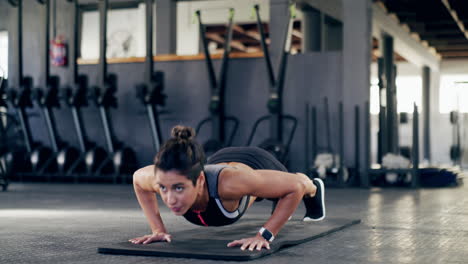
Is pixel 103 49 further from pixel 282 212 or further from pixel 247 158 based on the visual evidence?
pixel 282 212

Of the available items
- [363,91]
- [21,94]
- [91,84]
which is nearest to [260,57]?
[363,91]

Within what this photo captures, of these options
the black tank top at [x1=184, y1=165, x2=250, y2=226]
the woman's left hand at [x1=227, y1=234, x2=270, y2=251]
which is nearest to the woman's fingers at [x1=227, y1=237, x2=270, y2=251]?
the woman's left hand at [x1=227, y1=234, x2=270, y2=251]

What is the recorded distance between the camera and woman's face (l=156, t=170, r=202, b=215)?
8.02 feet

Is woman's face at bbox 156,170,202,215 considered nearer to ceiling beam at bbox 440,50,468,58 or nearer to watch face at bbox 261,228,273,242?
watch face at bbox 261,228,273,242

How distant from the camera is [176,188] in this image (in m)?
2.46

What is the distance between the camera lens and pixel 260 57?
7.94 metres

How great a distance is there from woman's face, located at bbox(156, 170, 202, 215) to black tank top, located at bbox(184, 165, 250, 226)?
21cm

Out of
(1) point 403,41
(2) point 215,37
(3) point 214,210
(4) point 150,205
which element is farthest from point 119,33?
(3) point 214,210

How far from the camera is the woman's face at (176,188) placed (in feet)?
8.02

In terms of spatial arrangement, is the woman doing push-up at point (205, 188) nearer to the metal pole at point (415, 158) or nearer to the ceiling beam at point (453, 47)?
the metal pole at point (415, 158)

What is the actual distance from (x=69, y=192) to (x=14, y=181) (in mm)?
2215

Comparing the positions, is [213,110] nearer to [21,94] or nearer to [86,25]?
[21,94]

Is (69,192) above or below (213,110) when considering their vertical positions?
below

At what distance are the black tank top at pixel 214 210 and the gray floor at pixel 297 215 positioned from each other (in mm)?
297
